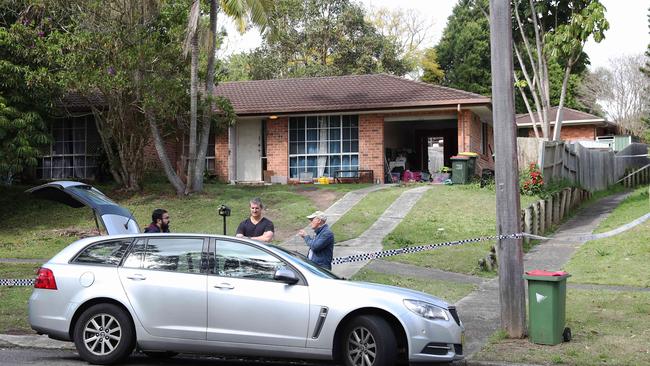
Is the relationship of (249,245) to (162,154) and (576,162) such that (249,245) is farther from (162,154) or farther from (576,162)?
(576,162)

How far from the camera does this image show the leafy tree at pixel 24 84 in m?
19.7

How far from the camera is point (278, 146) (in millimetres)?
26469

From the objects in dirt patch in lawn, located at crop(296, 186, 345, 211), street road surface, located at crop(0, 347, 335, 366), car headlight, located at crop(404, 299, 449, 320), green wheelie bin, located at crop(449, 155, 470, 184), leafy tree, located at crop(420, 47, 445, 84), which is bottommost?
street road surface, located at crop(0, 347, 335, 366)

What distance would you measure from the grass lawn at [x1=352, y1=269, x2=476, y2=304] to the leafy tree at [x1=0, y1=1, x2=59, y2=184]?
11.4 metres

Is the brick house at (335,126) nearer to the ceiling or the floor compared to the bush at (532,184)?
nearer to the ceiling

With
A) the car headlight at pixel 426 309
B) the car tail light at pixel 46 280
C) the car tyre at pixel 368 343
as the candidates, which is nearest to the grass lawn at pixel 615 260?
the car headlight at pixel 426 309

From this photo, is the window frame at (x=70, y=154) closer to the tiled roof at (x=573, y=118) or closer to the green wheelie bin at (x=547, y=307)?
the tiled roof at (x=573, y=118)

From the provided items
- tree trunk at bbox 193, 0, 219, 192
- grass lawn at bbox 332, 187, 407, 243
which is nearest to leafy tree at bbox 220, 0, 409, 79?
tree trunk at bbox 193, 0, 219, 192

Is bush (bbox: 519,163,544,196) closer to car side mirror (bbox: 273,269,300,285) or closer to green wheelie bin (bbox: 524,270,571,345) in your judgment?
green wheelie bin (bbox: 524,270,571,345)

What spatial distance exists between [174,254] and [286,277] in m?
1.30

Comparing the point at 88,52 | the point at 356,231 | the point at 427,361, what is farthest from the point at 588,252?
the point at 88,52

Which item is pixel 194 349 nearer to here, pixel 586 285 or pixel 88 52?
pixel 586 285

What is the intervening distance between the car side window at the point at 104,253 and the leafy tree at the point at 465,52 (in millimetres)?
42454

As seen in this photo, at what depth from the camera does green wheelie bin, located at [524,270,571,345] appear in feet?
26.4
